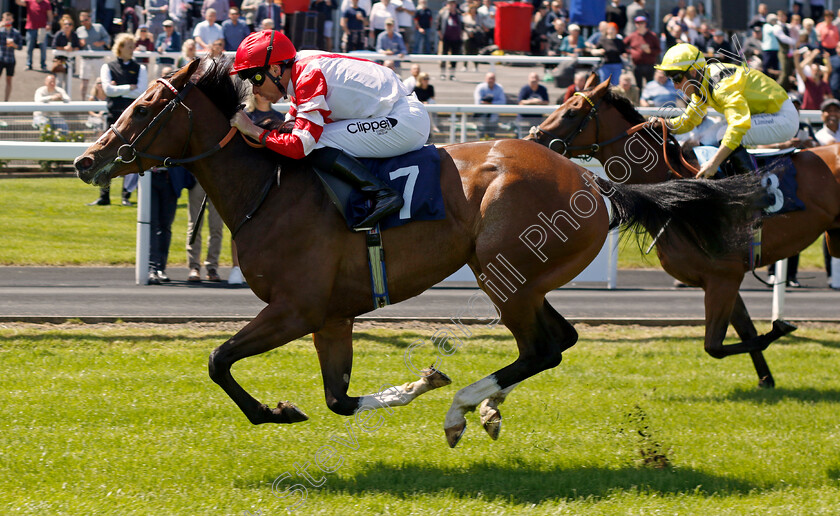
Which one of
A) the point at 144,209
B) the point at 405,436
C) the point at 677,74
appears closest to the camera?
the point at 405,436

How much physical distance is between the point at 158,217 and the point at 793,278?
7.33m

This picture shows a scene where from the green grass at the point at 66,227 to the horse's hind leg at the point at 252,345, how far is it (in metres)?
Answer: 5.46

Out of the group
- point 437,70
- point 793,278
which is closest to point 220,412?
point 793,278

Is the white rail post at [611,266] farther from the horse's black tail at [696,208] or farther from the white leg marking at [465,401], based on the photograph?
the white leg marking at [465,401]

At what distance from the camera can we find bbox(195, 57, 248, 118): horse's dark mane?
530cm

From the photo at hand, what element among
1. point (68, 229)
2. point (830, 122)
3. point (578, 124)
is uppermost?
point (830, 122)

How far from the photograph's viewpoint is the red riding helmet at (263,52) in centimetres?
507

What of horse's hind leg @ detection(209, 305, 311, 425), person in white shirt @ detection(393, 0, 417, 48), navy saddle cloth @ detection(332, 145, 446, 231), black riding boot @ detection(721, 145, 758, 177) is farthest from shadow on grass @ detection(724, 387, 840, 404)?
person in white shirt @ detection(393, 0, 417, 48)

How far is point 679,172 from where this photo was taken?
719 cm

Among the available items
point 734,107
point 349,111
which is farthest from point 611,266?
point 349,111

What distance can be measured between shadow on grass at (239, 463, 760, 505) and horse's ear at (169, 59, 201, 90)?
209 centimetres

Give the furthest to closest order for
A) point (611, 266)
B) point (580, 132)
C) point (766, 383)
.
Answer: point (611, 266), point (580, 132), point (766, 383)

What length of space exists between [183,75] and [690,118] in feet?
12.6

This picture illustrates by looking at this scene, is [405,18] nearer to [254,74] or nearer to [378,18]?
[378,18]
